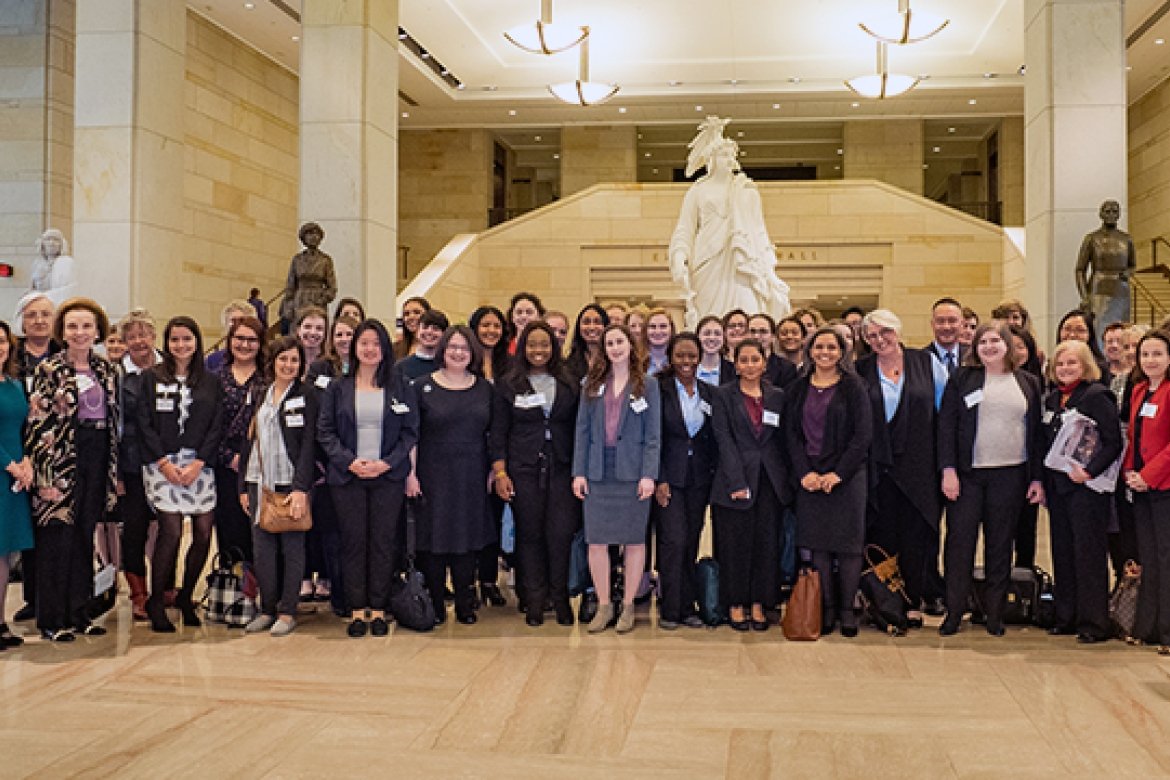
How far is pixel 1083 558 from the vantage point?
18.3 feet

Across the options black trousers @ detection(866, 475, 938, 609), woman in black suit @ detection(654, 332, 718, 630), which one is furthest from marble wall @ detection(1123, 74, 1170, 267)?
woman in black suit @ detection(654, 332, 718, 630)

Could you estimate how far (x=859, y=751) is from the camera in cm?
382

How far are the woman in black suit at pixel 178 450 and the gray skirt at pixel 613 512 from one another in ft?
6.93

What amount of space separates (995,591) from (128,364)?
5254 millimetres

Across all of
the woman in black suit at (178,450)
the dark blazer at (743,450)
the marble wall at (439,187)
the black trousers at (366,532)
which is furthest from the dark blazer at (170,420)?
the marble wall at (439,187)

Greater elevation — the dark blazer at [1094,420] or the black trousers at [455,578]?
the dark blazer at [1094,420]

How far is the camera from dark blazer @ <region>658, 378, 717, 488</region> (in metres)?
5.84

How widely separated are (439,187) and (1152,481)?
25277mm

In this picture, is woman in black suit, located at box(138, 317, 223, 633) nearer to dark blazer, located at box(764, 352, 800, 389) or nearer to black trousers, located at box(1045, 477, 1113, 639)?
dark blazer, located at box(764, 352, 800, 389)

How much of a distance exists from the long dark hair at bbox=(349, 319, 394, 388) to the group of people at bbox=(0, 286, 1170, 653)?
17 mm

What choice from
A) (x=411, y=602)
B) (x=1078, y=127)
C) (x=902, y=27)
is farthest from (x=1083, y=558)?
(x=902, y=27)

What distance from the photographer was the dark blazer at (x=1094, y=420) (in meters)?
5.47

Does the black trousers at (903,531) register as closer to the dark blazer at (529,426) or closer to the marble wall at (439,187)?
the dark blazer at (529,426)

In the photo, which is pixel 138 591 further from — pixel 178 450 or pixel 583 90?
pixel 583 90
